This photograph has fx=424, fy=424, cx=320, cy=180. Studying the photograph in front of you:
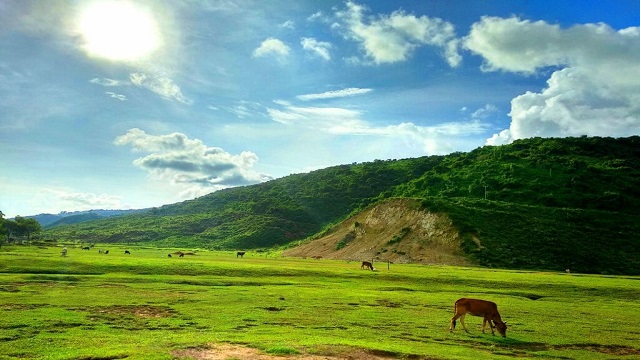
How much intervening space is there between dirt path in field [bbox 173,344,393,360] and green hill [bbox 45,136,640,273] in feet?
221

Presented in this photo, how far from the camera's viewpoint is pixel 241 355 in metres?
16.0

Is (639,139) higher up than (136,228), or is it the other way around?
(639,139)

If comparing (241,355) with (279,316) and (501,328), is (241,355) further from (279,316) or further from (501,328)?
(501,328)

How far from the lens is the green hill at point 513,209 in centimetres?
8475

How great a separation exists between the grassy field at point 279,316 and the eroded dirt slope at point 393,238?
130ft

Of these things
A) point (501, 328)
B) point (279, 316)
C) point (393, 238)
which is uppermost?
point (393, 238)

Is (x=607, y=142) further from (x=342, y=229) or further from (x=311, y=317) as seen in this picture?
(x=311, y=317)

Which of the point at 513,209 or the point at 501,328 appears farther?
the point at 513,209

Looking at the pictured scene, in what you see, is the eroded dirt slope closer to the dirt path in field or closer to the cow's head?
the cow's head

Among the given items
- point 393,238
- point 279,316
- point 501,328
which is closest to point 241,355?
point 279,316

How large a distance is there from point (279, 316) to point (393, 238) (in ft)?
243

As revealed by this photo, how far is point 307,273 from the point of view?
51688 millimetres

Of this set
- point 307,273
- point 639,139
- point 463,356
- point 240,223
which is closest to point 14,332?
point 463,356

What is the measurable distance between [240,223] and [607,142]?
471 feet
